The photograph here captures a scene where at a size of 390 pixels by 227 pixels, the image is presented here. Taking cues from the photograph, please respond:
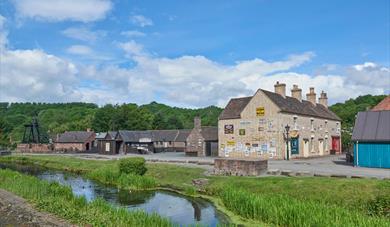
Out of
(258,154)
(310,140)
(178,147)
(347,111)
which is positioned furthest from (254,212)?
(347,111)

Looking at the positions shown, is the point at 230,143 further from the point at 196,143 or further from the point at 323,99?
the point at 323,99

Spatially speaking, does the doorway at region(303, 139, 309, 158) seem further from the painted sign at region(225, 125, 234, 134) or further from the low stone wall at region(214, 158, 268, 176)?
the low stone wall at region(214, 158, 268, 176)

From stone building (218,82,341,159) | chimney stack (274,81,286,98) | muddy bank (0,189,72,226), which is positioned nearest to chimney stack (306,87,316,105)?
stone building (218,82,341,159)

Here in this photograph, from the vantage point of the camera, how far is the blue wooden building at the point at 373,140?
104 ft

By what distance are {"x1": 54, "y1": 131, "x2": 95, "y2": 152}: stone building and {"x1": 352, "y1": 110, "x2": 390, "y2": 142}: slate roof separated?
6480cm

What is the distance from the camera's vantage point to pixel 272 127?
4581 cm

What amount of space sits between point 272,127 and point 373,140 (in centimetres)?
1468

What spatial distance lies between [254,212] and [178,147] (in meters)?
62.0

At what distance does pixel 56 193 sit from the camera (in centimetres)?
2252

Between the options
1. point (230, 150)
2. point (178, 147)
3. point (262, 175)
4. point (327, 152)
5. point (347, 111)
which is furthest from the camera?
point (347, 111)

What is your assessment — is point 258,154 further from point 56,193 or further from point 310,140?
point 56,193

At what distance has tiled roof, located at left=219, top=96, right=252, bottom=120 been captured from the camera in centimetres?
5084

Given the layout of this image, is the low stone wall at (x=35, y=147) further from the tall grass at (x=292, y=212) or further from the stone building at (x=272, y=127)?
the tall grass at (x=292, y=212)

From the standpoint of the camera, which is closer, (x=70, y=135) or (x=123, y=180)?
(x=123, y=180)
